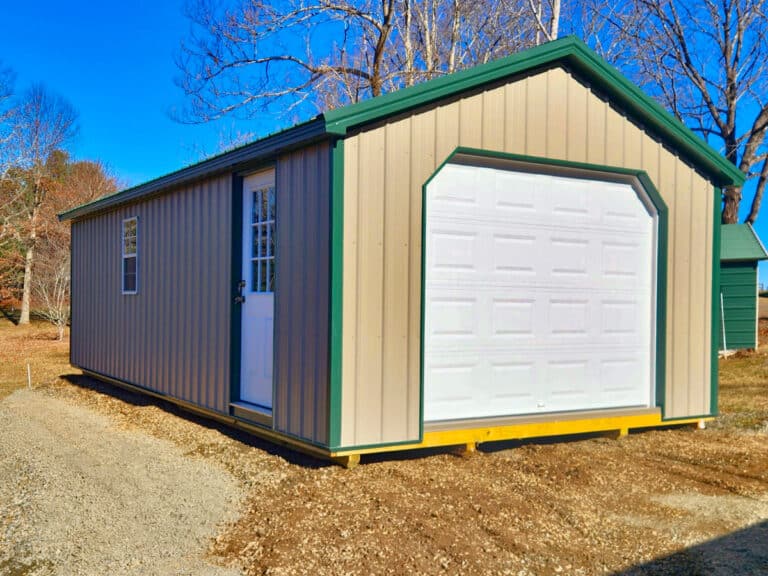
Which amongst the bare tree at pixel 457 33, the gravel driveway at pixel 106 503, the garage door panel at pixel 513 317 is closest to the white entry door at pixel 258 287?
the gravel driveway at pixel 106 503

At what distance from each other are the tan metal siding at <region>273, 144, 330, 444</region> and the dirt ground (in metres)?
0.42

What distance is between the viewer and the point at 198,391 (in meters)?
7.40

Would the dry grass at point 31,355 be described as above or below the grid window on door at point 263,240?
below

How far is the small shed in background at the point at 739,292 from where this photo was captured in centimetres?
1372

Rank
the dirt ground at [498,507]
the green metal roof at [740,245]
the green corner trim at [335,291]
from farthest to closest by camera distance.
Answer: the green metal roof at [740,245]
the green corner trim at [335,291]
the dirt ground at [498,507]

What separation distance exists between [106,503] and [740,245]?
1296 cm

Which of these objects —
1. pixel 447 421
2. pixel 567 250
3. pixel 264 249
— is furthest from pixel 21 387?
pixel 567 250

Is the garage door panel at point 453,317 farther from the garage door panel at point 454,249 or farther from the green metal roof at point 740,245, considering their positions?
the green metal roof at point 740,245

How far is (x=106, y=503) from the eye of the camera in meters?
4.71

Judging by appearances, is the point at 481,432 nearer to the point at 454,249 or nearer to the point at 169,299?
the point at 454,249

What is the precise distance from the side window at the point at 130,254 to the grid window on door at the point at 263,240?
301cm

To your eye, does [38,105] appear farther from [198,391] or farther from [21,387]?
[198,391]

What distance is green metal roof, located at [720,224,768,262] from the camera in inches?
539

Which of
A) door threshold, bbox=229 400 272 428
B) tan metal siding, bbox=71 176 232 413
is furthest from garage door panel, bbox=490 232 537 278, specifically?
tan metal siding, bbox=71 176 232 413
